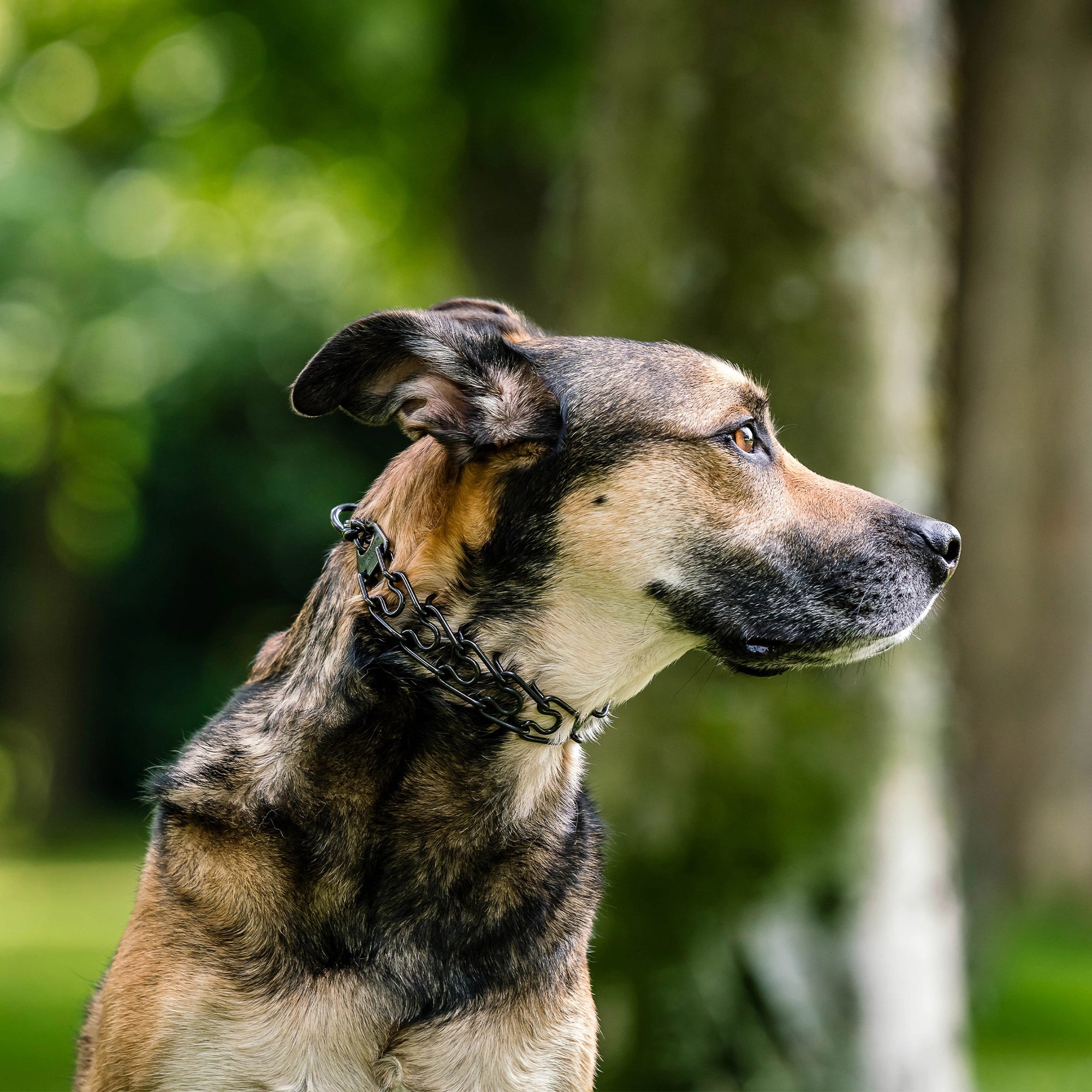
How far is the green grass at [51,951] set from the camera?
A: 25.9 ft

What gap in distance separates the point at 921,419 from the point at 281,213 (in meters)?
13.7

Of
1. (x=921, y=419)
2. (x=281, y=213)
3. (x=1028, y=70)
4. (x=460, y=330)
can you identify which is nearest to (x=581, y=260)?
(x=921, y=419)

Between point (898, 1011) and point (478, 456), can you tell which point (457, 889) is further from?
point (898, 1011)

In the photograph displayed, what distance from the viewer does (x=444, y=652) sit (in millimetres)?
3395


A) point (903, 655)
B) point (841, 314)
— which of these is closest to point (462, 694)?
point (903, 655)

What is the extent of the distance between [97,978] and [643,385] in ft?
10.6

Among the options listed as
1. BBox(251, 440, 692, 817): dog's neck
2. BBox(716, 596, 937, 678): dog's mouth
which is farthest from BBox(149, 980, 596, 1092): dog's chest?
BBox(716, 596, 937, 678): dog's mouth

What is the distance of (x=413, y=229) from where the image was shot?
15.6 metres

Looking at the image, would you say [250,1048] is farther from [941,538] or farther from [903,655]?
[903,655]

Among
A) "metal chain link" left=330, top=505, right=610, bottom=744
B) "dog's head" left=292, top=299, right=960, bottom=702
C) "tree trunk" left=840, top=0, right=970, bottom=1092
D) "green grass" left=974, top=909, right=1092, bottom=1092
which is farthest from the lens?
"green grass" left=974, top=909, right=1092, bottom=1092

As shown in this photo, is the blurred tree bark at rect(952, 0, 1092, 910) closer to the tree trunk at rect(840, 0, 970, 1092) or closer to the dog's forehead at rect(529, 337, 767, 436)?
the tree trunk at rect(840, 0, 970, 1092)

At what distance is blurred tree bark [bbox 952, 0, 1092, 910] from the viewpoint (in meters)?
11.7

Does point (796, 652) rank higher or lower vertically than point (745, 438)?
lower

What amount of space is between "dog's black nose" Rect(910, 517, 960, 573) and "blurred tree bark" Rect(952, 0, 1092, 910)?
8.12 meters
